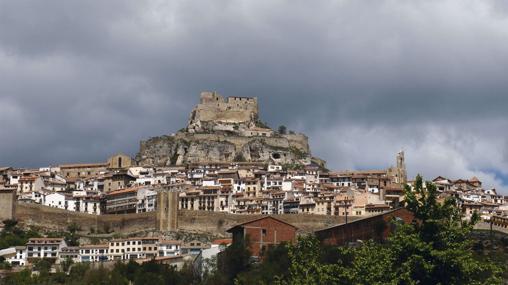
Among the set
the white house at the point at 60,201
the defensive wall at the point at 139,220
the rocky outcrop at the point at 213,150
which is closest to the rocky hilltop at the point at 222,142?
the rocky outcrop at the point at 213,150

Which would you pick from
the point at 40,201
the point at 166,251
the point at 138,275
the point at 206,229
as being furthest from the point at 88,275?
the point at 40,201

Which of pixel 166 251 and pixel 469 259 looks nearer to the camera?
pixel 469 259

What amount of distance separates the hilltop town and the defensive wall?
31.8 inches

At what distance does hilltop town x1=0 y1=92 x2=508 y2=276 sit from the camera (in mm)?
79562

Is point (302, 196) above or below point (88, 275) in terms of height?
above

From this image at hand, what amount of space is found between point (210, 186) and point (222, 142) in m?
18.6

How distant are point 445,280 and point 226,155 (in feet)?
280

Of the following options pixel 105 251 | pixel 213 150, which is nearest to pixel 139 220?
pixel 105 251

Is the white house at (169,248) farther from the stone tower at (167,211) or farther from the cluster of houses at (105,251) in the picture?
the stone tower at (167,211)

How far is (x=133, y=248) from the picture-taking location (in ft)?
264

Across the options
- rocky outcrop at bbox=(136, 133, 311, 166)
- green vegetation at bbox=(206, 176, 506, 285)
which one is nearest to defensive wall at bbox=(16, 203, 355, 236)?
rocky outcrop at bbox=(136, 133, 311, 166)

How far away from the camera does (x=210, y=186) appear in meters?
93.9

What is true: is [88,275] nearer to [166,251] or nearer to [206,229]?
[166,251]

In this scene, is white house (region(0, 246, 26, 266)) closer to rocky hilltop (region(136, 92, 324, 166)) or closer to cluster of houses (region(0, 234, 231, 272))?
cluster of houses (region(0, 234, 231, 272))
